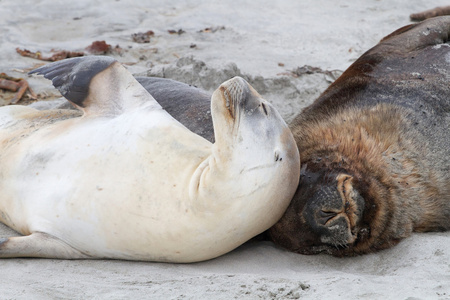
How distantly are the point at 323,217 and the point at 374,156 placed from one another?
1.99 ft

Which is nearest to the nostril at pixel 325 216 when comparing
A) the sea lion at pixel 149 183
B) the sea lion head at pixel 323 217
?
the sea lion head at pixel 323 217

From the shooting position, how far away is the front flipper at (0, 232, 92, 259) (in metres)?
3.01

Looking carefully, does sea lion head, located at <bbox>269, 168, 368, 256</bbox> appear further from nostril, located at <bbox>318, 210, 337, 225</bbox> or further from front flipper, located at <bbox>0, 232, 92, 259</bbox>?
front flipper, located at <bbox>0, 232, 92, 259</bbox>

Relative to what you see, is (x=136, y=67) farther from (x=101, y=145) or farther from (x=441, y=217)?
(x=441, y=217)

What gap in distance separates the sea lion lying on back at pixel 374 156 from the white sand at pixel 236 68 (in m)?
0.13

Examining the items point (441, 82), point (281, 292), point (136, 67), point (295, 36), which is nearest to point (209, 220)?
point (281, 292)

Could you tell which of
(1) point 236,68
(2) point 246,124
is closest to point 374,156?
(2) point 246,124

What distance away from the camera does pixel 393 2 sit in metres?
9.14

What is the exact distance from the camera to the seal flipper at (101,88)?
3.51 m

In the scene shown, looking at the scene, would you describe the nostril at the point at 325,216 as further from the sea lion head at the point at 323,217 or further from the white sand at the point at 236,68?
the white sand at the point at 236,68

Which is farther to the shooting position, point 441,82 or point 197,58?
point 197,58

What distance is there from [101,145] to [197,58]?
3.41 m

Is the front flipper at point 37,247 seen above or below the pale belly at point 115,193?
below

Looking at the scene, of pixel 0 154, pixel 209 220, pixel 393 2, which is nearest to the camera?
pixel 209 220
